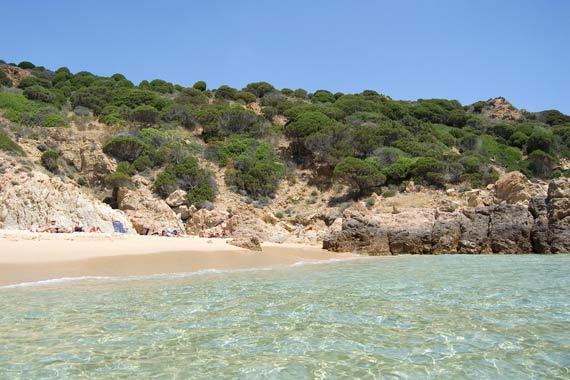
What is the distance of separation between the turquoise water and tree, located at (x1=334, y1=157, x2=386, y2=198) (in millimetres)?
20739

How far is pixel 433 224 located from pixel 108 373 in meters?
15.6

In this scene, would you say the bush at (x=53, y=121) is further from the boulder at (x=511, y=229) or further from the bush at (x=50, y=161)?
the boulder at (x=511, y=229)

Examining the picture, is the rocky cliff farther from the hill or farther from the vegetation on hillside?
the vegetation on hillside

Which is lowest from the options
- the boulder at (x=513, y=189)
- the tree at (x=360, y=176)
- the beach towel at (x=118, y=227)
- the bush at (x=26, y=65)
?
the beach towel at (x=118, y=227)

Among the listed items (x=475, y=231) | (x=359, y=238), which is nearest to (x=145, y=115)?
(x=359, y=238)

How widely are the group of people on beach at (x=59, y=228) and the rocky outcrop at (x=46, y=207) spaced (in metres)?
0.16

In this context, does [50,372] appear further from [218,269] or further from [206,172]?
[206,172]

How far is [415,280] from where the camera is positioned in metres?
9.38

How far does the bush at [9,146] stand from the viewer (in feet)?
87.6

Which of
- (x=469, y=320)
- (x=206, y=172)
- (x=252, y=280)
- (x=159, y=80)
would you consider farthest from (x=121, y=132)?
(x=469, y=320)

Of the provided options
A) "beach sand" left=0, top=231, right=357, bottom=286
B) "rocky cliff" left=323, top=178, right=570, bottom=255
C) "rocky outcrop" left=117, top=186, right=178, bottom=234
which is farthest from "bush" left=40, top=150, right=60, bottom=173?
"rocky cliff" left=323, top=178, right=570, bottom=255

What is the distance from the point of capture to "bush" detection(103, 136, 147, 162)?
30734mm

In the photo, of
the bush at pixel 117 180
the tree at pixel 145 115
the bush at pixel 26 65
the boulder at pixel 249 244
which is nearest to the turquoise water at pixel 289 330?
the boulder at pixel 249 244

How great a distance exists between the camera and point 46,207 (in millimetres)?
17375
